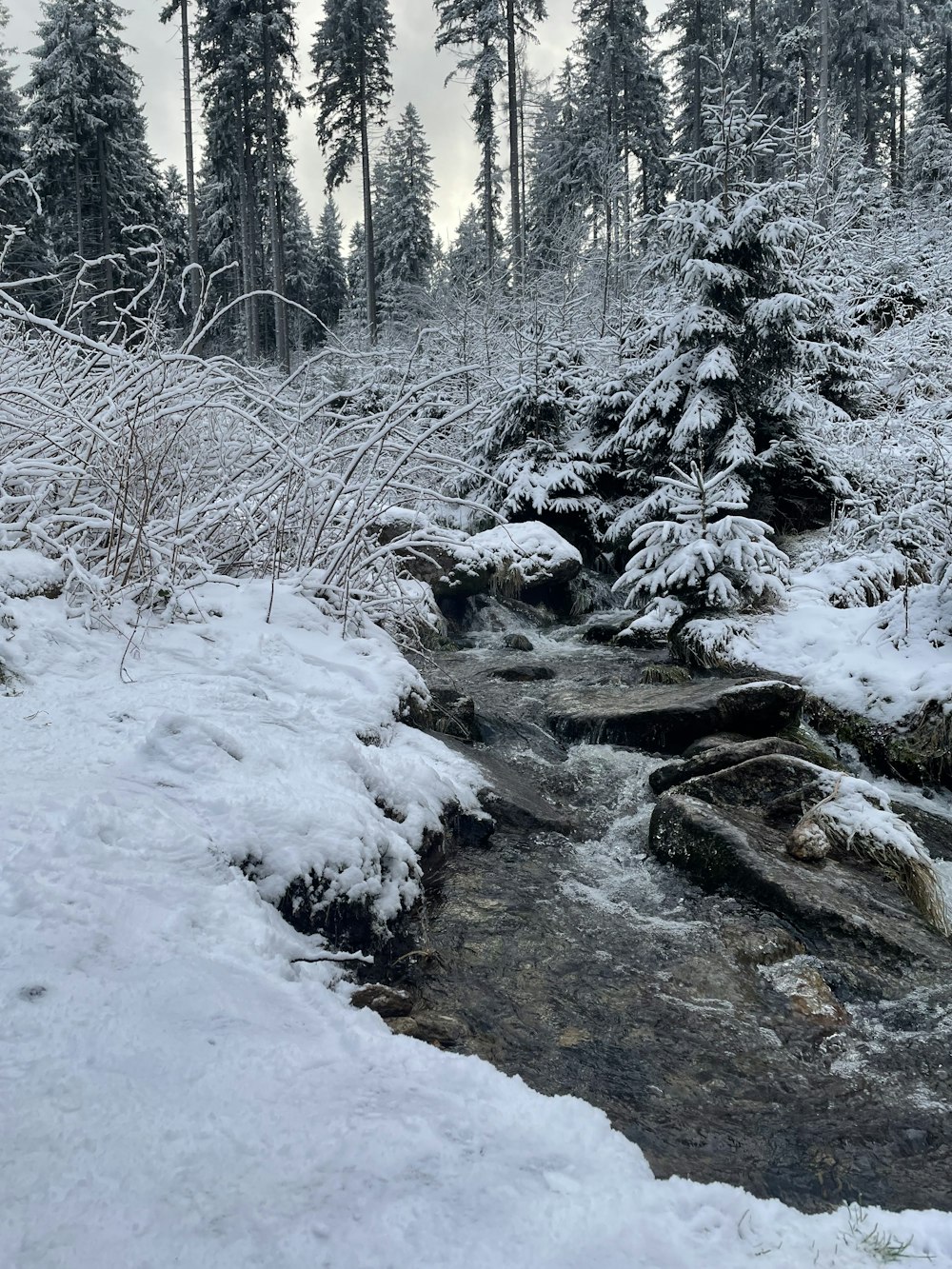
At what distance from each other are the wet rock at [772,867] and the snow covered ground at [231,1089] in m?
1.93

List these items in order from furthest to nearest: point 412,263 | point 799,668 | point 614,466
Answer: point 412,263 < point 614,466 < point 799,668

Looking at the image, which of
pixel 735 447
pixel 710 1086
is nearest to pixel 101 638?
pixel 710 1086

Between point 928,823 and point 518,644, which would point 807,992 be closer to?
point 928,823

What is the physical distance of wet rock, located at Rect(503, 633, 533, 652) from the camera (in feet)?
32.1

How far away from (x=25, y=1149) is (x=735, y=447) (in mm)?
10965

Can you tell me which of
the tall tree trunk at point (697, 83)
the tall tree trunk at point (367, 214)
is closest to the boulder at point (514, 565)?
the tall tree trunk at point (367, 214)

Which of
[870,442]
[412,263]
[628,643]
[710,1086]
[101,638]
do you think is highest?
[412,263]

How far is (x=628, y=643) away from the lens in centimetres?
934

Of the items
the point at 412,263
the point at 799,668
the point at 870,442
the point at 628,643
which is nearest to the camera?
the point at 799,668

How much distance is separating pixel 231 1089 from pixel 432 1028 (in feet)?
3.24

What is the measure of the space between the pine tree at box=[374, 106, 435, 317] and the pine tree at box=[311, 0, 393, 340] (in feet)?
26.2

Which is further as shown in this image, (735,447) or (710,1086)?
(735,447)

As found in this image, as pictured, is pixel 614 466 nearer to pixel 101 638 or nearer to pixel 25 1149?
A: pixel 101 638

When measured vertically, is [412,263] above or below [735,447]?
above
